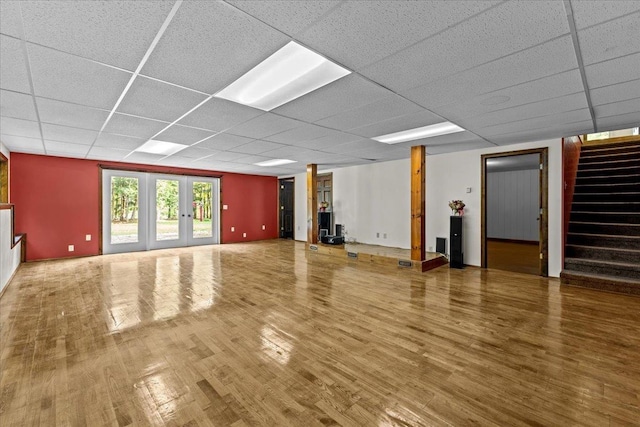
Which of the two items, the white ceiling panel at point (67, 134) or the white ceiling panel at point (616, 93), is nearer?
the white ceiling panel at point (616, 93)

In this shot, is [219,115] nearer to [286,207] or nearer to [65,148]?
[65,148]

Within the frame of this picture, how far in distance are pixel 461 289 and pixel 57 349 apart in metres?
4.63

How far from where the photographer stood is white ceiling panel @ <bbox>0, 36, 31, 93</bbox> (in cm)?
196

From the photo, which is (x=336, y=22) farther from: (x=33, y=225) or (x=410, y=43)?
(x=33, y=225)

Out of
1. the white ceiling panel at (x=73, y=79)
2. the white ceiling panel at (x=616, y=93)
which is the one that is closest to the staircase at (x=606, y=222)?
the white ceiling panel at (x=616, y=93)

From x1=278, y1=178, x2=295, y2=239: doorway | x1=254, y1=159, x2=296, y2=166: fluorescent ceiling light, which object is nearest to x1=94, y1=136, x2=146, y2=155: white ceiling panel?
x1=254, y1=159, x2=296, y2=166: fluorescent ceiling light

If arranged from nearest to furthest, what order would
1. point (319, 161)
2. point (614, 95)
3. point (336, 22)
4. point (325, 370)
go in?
point (336, 22), point (325, 370), point (614, 95), point (319, 161)

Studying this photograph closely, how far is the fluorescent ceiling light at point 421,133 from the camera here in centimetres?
412

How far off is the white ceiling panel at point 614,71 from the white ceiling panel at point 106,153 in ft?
23.2

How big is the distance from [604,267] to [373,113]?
4.34 meters

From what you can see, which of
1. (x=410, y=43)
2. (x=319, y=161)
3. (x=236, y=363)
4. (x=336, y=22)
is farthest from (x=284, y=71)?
(x=319, y=161)

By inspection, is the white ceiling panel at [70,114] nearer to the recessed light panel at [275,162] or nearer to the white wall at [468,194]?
the recessed light panel at [275,162]

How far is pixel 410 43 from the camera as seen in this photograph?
1.94m

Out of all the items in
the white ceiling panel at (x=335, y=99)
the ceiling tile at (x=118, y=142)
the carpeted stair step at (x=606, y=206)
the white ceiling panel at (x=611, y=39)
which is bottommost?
the carpeted stair step at (x=606, y=206)
